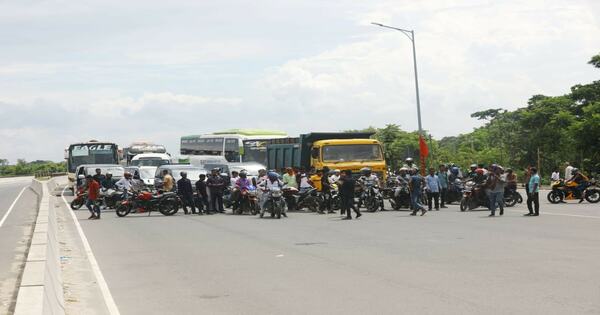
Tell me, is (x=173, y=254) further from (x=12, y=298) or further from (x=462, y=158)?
(x=462, y=158)

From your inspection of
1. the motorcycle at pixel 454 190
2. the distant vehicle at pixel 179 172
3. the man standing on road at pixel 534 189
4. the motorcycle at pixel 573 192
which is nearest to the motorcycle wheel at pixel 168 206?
the distant vehicle at pixel 179 172

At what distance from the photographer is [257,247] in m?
16.6

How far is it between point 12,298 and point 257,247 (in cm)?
655

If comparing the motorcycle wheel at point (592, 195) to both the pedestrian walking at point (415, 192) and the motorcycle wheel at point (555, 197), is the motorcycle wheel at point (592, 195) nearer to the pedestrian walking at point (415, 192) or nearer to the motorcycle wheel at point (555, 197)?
the motorcycle wheel at point (555, 197)

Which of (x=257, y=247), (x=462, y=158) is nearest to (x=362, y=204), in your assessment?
(x=257, y=247)

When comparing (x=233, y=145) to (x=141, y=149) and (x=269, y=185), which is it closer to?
(x=141, y=149)

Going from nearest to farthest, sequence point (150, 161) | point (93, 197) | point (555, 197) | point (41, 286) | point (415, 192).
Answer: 1. point (41, 286)
2. point (415, 192)
3. point (93, 197)
4. point (555, 197)
5. point (150, 161)

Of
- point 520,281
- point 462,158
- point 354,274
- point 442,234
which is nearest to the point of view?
point 520,281

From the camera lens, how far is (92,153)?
Answer: 1989 inches

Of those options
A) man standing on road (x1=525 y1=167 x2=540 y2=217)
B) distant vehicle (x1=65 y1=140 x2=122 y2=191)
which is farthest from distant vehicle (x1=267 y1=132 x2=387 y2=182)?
distant vehicle (x1=65 y1=140 x2=122 y2=191)

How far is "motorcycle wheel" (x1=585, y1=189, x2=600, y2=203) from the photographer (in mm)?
29531

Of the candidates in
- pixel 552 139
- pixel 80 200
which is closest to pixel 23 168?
pixel 552 139

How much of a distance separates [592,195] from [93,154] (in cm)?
3043

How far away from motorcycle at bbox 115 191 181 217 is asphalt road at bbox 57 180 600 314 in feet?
18.6
